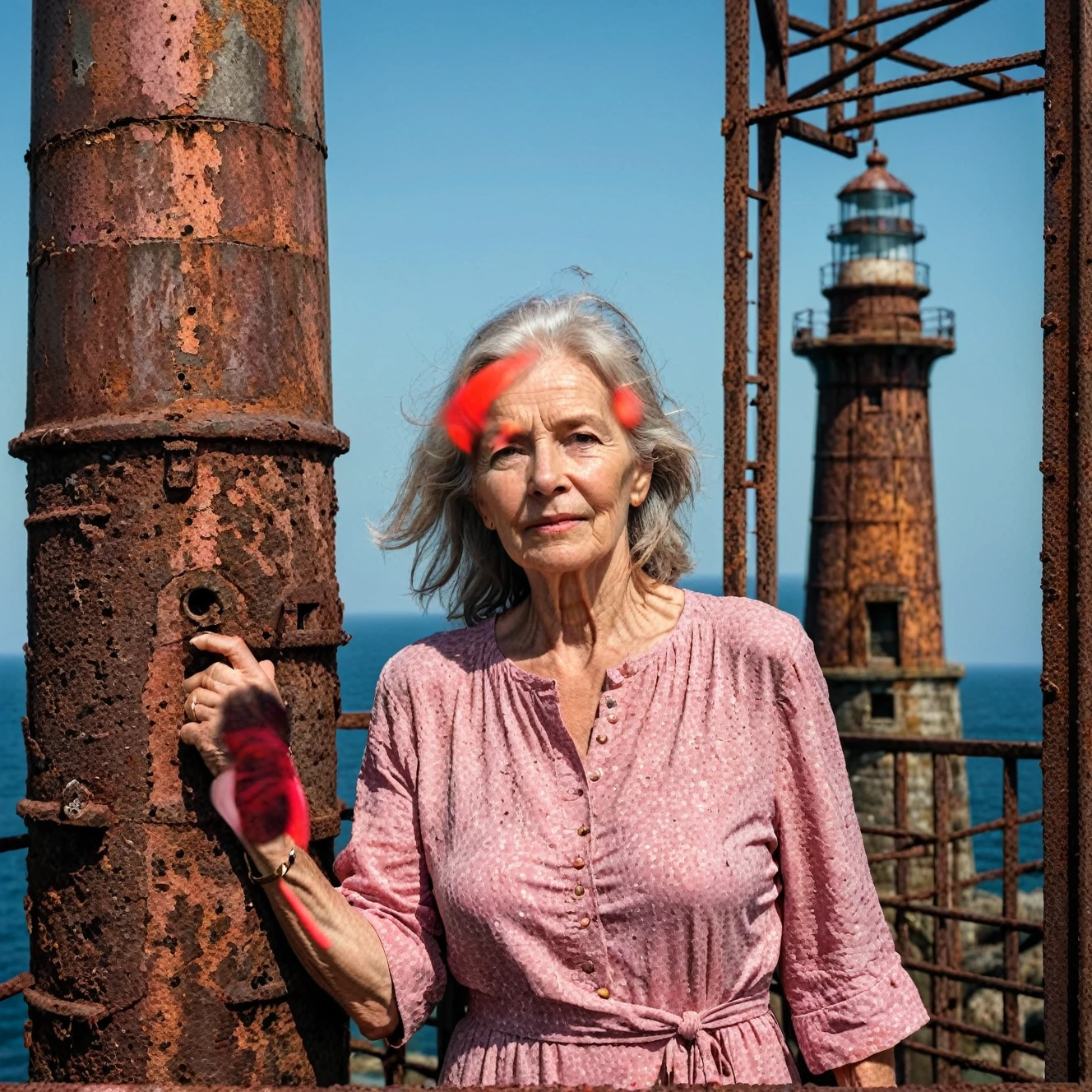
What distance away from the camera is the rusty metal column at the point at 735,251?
5.79 m

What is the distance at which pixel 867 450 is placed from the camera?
939 inches

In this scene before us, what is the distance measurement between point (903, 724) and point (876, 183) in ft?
38.4

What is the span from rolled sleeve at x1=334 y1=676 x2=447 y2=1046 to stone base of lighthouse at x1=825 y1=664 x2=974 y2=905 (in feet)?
69.0

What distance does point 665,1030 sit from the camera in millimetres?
2383

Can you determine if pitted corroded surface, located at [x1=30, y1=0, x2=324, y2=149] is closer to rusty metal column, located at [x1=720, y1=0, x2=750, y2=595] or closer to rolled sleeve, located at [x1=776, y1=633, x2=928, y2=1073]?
rolled sleeve, located at [x1=776, y1=633, x2=928, y2=1073]

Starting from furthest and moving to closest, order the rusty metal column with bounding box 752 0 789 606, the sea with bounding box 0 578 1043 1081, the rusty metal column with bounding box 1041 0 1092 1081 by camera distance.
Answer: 1. the sea with bounding box 0 578 1043 1081
2. the rusty metal column with bounding box 752 0 789 606
3. the rusty metal column with bounding box 1041 0 1092 1081

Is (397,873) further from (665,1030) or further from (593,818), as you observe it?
(665,1030)

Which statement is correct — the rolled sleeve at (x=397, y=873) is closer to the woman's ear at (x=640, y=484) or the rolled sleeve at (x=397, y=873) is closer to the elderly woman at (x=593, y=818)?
the elderly woman at (x=593, y=818)

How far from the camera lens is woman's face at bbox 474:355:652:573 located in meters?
2.53

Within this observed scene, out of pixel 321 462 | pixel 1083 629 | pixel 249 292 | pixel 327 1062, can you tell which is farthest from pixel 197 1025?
pixel 1083 629

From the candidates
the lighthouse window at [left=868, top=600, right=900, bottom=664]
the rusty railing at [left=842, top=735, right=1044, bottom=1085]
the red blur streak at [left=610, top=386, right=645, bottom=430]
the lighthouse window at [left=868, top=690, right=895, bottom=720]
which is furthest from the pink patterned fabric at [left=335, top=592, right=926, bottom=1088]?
the lighthouse window at [left=868, top=690, right=895, bottom=720]

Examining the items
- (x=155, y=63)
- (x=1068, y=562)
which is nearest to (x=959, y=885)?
(x=1068, y=562)

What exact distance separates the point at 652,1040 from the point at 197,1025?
0.81m

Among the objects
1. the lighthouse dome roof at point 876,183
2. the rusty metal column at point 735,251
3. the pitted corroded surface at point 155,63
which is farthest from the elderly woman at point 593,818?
the lighthouse dome roof at point 876,183
